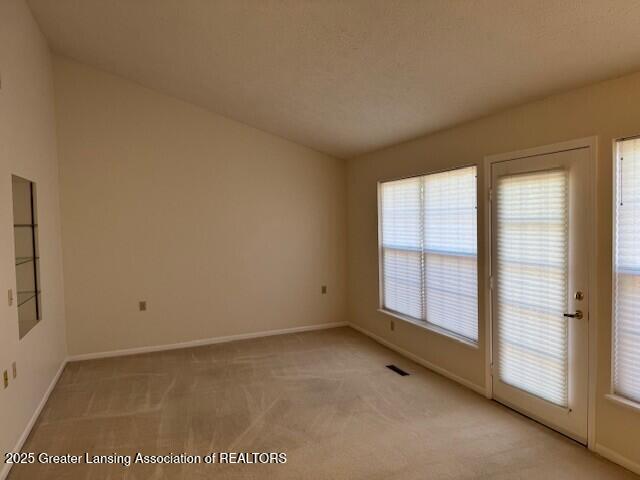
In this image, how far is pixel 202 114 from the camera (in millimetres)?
5465

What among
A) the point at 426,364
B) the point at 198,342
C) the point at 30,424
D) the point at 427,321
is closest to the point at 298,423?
the point at 426,364

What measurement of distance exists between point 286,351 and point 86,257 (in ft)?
8.55

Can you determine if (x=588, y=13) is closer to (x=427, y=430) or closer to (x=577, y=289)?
(x=577, y=289)

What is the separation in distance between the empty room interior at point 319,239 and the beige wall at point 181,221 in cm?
3

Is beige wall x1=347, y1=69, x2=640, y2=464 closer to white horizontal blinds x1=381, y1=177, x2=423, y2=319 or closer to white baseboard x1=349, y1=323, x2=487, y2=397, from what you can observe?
white baseboard x1=349, y1=323, x2=487, y2=397

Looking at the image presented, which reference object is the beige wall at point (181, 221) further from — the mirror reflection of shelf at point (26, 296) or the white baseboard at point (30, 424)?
the mirror reflection of shelf at point (26, 296)

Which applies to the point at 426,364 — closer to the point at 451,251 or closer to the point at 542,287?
the point at 451,251

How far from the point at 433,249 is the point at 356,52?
219 centimetres

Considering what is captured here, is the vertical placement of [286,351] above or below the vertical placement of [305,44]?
below

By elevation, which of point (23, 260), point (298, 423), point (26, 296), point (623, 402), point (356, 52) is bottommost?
point (298, 423)

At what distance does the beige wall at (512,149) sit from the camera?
8.65ft

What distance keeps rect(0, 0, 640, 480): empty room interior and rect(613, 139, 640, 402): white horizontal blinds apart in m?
0.01

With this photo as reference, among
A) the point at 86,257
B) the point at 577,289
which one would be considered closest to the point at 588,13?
the point at 577,289

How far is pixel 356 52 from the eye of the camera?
10.2 ft
